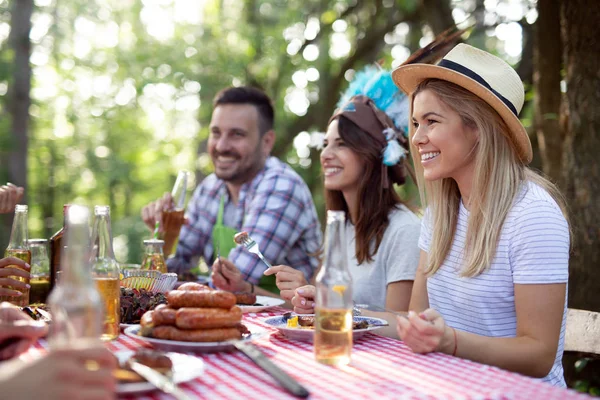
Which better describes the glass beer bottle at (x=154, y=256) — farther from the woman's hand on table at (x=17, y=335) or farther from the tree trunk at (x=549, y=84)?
the tree trunk at (x=549, y=84)

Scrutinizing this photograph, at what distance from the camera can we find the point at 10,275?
2596 millimetres

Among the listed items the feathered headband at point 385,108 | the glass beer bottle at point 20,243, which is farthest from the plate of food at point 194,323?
the feathered headband at point 385,108

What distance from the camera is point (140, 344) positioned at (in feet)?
6.79

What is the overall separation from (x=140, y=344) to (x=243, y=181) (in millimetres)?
3036

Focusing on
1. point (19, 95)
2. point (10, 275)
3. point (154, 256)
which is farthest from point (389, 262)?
point (19, 95)

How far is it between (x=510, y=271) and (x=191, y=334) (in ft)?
3.95

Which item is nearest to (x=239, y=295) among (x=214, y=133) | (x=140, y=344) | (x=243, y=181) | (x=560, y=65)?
(x=140, y=344)

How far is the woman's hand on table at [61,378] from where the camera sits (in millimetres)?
1152

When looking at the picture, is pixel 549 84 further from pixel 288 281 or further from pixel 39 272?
pixel 39 272

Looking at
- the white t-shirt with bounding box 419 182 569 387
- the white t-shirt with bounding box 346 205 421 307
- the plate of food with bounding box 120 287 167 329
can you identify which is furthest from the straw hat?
the plate of food with bounding box 120 287 167 329

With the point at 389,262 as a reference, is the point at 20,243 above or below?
above

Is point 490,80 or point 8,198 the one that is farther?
point 8,198

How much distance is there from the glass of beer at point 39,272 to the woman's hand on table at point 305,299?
1.15 metres

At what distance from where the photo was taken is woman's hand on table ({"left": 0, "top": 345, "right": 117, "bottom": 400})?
3.78 feet
